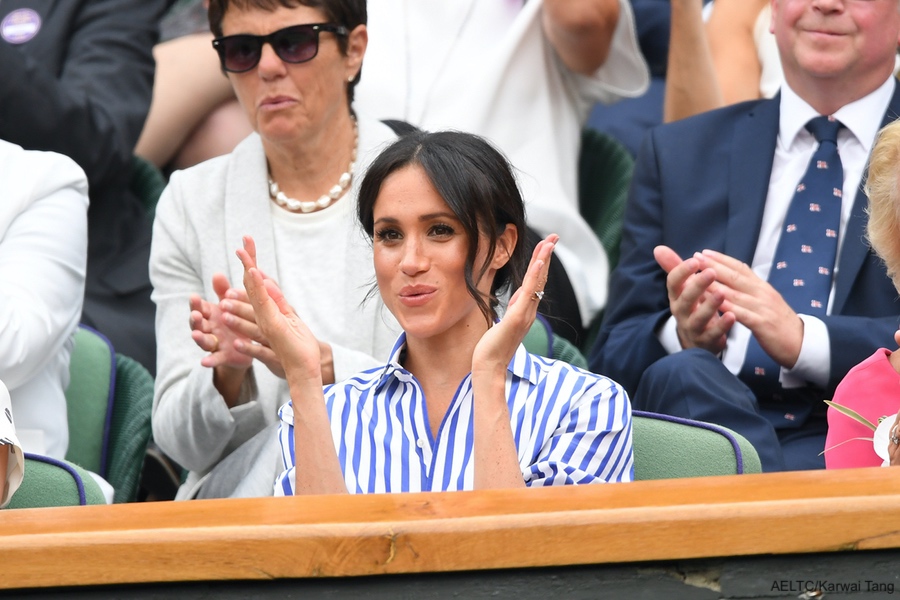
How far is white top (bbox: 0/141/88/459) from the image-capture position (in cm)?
274

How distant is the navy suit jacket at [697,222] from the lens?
9.96ft

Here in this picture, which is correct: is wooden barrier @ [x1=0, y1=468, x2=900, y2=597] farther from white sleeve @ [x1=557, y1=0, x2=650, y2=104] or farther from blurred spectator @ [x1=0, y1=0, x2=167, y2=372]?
white sleeve @ [x1=557, y1=0, x2=650, y2=104]

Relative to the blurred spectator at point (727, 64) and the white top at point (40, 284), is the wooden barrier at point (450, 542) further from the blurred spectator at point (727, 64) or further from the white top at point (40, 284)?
the blurred spectator at point (727, 64)

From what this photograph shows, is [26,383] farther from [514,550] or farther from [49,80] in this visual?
[514,550]

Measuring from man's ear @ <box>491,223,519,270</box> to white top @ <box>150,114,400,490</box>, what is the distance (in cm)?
48

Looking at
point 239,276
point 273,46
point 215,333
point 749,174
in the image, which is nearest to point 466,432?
point 215,333

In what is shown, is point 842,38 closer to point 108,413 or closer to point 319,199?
point 319,199

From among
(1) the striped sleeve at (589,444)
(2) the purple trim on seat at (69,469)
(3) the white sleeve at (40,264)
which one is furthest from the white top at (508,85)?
(2) the purple trim on seat at (69,469)

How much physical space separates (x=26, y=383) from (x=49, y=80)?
104 cm

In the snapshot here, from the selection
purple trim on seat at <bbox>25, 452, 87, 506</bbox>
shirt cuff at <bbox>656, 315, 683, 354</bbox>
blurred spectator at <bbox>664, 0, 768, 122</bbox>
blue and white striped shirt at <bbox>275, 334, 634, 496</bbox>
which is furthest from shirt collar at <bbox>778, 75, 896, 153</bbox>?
purple trim on seat at <bbox>25, 452, 87, 506</bbox>

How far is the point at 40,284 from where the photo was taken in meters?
2.83

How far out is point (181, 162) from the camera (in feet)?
14.3

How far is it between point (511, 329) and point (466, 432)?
0.22 metres

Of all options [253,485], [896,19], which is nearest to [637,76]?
[896,19]
